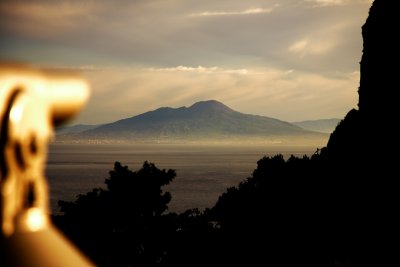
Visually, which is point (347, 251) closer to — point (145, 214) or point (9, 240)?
point (145, 214)

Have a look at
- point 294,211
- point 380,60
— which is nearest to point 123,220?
point 294,211

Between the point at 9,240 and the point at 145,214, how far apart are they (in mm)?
33727

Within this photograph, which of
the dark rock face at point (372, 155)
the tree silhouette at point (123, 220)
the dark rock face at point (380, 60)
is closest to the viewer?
the dark rock face at point (372, 155)

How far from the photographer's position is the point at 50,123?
1406 millimetres

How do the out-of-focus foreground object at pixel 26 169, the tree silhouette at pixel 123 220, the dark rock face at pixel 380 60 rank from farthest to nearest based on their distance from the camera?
the dark rock face at pixel 380 60 → the tree silhouette at pixel 123 220 → the out-of-focus foreground object at pixel 26 169

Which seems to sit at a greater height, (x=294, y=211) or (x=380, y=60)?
(x=380, y=60)

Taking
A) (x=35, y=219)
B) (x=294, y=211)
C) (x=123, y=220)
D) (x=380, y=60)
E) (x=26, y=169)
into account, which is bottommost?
(x=123, y=220)

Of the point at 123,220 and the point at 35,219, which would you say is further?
the point at 123,220

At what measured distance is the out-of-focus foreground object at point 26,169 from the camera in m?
1.21

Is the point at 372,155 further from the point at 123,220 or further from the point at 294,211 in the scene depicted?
the point at 123,220

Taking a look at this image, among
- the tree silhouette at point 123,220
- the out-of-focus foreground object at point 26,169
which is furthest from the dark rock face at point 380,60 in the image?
the out-of-focus foreground object at point 26,169

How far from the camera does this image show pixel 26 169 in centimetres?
128

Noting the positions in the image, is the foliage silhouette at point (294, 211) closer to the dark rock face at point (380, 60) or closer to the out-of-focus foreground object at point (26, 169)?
the dark rock face at point (380, 60)

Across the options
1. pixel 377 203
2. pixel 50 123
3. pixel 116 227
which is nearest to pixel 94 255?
pixel 116 227
